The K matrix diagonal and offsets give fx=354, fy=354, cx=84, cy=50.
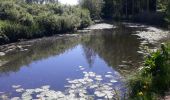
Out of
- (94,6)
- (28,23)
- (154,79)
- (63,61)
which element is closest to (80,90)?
(154,79)

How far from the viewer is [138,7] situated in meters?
60.7

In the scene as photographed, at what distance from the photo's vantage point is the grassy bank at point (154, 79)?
10.5 meters

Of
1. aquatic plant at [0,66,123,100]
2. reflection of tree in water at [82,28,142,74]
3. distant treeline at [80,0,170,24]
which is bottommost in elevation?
reflection of tree in water at [82,28,142,74]

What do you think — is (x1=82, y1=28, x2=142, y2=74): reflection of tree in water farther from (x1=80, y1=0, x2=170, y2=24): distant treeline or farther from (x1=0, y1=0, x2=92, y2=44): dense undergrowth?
(x1=80, y1=0, x2=170, y2=24): distant treeline

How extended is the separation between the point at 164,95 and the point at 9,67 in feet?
45.3

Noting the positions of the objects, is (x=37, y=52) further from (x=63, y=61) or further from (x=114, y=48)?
(x=114, y=48)

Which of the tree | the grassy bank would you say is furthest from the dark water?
the tree

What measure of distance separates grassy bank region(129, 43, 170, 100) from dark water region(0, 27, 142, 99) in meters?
2.94

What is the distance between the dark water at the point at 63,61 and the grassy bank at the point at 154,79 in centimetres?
294

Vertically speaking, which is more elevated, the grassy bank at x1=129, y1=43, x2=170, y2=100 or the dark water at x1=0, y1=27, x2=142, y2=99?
the grassy bank at x1=129, y1=43, x2=170, y2=100

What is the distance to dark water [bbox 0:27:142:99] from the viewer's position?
18.0 m

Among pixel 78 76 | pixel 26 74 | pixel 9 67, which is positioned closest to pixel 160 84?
pixel 78 76

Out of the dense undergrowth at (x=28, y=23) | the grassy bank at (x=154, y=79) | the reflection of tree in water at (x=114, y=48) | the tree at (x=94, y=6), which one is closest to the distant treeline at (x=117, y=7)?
the tree at (x=94, y=6)

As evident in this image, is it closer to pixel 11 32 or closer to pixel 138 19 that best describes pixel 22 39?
pixel 11 32
